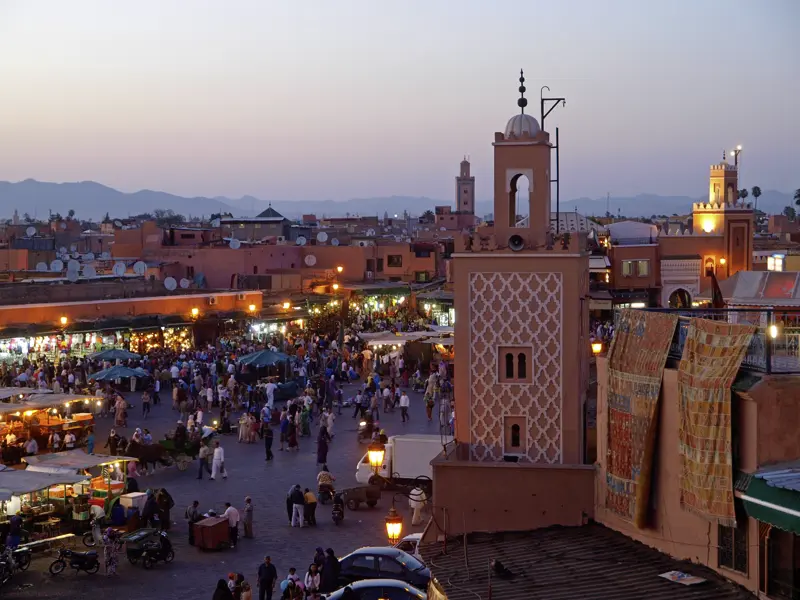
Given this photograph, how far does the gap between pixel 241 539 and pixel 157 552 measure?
1.79 metres

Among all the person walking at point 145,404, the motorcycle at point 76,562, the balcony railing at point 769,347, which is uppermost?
the balcony railing at point 769,347

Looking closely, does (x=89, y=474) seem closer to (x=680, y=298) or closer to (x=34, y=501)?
(x=34, y=501)

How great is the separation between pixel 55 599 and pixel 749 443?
937 centimetres

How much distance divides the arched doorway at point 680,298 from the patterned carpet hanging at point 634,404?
123 feet

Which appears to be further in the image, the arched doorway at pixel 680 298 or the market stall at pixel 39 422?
the arched doorway at pixel 680 298

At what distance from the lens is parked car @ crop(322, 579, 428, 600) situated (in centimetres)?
1427

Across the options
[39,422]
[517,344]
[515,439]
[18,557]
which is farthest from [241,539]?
[39,422]

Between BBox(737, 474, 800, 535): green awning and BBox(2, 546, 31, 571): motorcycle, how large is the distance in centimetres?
1025

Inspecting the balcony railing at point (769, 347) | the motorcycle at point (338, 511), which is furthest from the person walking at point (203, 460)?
the balcony railing at point (769, 347)

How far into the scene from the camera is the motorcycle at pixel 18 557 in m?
15.7

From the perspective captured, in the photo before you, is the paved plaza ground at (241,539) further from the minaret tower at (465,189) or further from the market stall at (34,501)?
the minaret tower at (465,189)

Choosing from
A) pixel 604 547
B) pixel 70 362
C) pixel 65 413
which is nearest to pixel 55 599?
pixel 604 547

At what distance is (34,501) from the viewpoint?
702 inches

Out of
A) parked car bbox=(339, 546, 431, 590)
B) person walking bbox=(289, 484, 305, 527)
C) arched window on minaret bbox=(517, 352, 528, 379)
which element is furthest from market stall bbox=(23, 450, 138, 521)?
arched window on minaret bbox=(517, 352, 528, 379)
